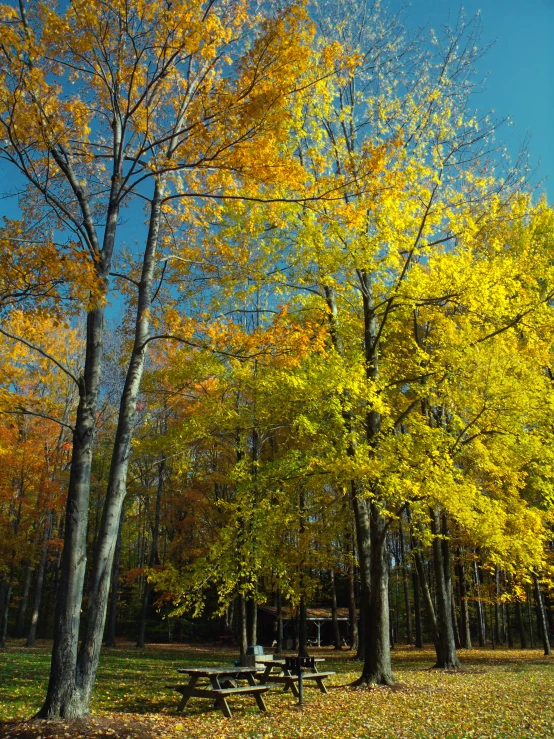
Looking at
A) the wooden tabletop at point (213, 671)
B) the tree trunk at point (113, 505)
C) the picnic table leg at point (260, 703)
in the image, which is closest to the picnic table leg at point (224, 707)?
the wooden tabletop at point (213, 671)

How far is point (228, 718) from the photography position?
6480mm

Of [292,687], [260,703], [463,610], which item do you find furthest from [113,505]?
[463,610]

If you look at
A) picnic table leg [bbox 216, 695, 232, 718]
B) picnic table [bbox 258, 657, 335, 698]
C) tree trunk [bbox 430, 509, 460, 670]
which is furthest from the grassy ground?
tree trunk [bbox 430, 509, 460, 670]

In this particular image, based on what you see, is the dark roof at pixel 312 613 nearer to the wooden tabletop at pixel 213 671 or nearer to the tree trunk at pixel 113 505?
the wooden tabletop at pixel 213 671

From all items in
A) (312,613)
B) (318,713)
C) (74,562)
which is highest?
(74,562)

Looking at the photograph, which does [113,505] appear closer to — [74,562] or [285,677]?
[74,562]

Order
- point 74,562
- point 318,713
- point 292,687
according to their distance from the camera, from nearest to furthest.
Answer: point 74,562
point 318,713
point 292,687

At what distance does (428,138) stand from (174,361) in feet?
21.0

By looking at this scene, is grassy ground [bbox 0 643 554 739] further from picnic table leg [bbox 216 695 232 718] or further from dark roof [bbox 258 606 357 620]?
dark roof [bbox 258 606 357 620]

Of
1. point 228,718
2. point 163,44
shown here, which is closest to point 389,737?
point 228,718

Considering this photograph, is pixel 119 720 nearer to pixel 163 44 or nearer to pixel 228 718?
pixel 228 718

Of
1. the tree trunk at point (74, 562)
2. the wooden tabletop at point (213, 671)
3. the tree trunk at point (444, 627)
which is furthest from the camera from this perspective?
the tree trunk at point (444, 627)

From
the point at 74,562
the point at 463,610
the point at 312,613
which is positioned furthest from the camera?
the point at 312,613

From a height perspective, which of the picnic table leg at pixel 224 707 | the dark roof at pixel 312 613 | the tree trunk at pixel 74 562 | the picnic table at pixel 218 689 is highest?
the tree trunk at pixel 74 562
